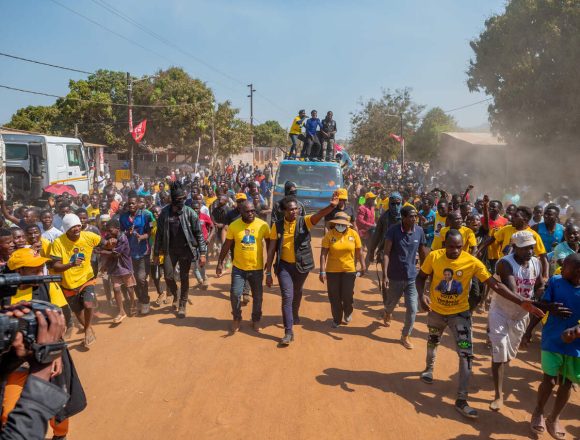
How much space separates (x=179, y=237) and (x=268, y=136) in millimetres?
59590

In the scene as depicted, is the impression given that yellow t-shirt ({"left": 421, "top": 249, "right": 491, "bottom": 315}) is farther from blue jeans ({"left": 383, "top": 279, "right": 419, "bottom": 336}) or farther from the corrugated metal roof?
the corrugated metal roof

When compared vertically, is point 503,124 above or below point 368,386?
above

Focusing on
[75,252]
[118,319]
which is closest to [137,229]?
[118,319]

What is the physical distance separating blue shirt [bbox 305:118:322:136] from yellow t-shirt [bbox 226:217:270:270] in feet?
28.2

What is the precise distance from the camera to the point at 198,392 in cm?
451

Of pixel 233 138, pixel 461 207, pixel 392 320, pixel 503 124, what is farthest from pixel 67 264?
pixel 233 138

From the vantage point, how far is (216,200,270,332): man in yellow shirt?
6012mm

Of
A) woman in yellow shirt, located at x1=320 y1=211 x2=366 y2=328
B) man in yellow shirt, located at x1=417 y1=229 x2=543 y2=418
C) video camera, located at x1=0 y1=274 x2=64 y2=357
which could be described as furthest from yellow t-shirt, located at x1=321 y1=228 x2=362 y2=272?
video camera, located at x1=0 y1=274 x2=64 y2=357

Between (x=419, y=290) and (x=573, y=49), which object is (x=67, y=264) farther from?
(x=573, y=49)

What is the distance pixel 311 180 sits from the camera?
1348cm

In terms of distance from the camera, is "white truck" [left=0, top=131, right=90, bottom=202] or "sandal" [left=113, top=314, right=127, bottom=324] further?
"white truck" [left=0, top=131, right=90, bottom=202]

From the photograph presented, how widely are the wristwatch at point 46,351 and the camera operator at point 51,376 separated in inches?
2.1

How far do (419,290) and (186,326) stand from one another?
3.37m

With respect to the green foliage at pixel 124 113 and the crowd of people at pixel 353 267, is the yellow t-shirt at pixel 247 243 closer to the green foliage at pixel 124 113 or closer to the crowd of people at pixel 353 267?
the crowd of people at pixel 353 267
